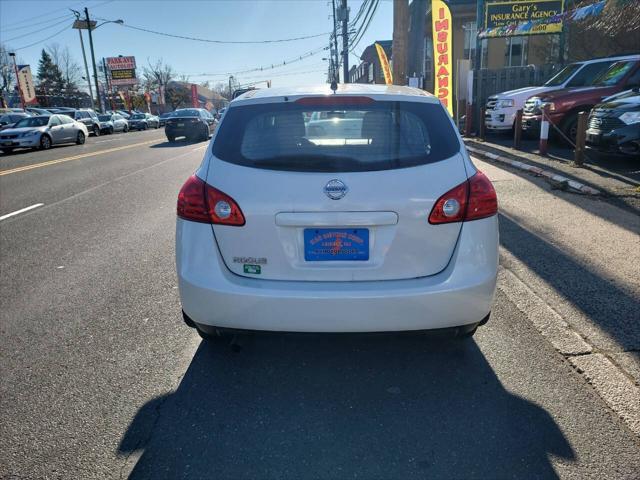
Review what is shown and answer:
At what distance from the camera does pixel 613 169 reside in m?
9.23

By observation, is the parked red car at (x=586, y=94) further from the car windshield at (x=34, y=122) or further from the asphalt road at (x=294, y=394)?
the car windshield at (x=34, y=122)

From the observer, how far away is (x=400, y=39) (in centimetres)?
1565

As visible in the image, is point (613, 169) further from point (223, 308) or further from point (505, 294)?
point (223, 308)

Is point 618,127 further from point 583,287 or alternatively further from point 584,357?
point 584,357

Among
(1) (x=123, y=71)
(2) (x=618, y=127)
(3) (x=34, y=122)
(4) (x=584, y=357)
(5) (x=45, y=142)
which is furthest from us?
(1) (x=123, y=71)

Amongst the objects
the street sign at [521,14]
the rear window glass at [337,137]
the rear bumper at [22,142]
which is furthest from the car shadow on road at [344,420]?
the rear bumper at [22,142]

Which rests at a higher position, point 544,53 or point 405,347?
point 544,53

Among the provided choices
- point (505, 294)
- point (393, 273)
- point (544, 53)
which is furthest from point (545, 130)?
point (544, 53)

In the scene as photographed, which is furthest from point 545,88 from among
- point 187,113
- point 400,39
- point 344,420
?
point 187,113

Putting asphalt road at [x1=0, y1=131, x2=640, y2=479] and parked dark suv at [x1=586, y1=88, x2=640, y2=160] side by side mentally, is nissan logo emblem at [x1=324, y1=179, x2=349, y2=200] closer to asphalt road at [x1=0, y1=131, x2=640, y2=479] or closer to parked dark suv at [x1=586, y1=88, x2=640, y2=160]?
asphalt road at [x1=0, y1=131, x2=640, y2=479]

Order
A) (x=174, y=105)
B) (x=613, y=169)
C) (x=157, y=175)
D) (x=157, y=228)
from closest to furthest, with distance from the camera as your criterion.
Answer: (x=157, y=228)
(x=613, y=169)
(x=157, y=175)
(x=174, y=105)

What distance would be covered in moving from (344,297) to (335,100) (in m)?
1.20

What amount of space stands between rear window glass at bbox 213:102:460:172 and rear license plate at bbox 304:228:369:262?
345mm

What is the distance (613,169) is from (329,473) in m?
8.95
